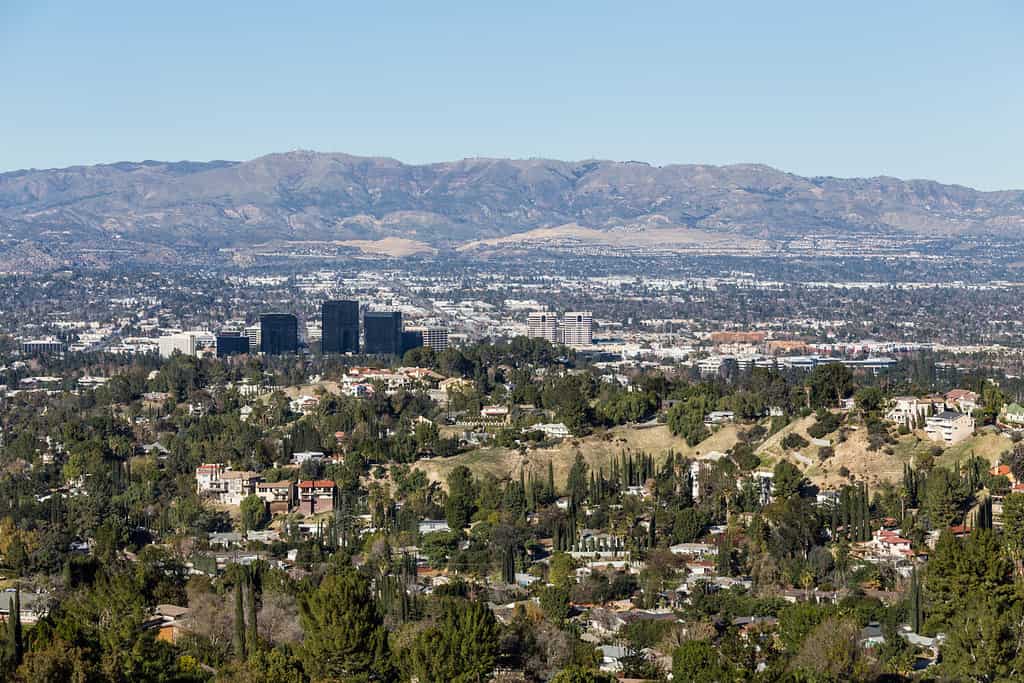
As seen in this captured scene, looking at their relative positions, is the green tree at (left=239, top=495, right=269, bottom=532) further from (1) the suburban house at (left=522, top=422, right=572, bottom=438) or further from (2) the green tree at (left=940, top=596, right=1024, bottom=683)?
(2) the green tree at (left=940, top=596, right=1024, bottom=683)

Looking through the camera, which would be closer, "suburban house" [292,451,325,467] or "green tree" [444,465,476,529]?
"green tree" [444,465,476,529]

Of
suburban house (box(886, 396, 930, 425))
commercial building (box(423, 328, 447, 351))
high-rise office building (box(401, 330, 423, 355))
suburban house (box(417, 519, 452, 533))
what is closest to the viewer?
suburban house (box(417, 519, 452, 533))

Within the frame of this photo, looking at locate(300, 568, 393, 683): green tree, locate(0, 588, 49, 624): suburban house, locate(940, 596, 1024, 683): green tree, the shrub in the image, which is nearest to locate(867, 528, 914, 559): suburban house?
the shrub

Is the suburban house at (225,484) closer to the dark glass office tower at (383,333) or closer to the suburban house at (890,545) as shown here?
the suburban house at (890,545)

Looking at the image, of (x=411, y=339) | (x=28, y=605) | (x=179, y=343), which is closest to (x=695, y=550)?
(x=28, y=605)

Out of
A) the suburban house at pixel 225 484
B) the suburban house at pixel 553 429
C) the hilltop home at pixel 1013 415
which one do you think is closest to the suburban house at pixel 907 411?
the hilltop home at pixel 1013 415

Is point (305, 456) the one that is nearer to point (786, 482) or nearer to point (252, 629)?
point (786, 482)

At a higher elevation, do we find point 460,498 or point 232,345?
point 460,498
